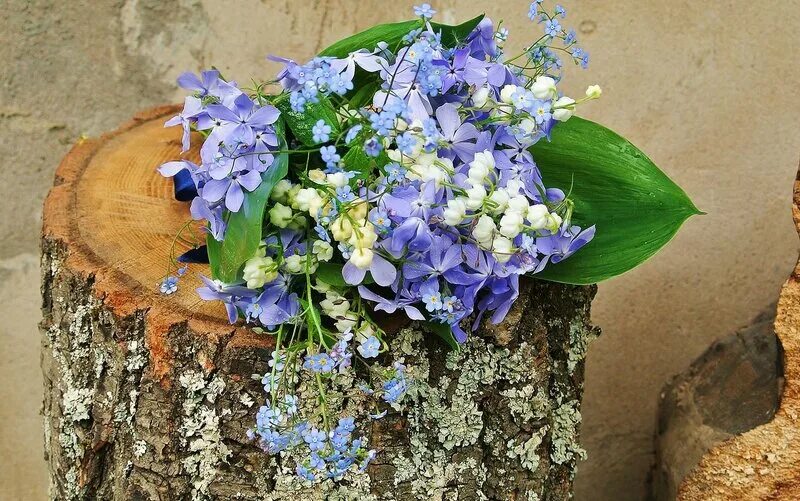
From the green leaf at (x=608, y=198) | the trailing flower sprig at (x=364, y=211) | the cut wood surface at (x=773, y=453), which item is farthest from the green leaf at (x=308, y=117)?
the cut wood surface at (x=773, y=453)

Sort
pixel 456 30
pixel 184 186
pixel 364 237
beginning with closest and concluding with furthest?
pixel 364 237 < pixel 456 30 < pixel 184 186

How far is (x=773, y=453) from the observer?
37.4 inches

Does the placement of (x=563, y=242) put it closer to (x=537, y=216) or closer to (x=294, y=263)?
(x=537, y=216)

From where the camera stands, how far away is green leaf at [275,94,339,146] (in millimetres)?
736

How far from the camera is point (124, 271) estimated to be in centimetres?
85

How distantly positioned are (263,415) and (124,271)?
0.26m

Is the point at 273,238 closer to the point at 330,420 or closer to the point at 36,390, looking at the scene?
the point at 330,420

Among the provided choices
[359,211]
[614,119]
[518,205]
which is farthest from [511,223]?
[614,119]

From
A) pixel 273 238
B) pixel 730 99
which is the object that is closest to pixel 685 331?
pixel 730 99

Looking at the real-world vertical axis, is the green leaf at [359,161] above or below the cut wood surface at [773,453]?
above

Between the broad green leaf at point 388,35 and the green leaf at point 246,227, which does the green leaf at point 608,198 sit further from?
the green leaf at point 246,227

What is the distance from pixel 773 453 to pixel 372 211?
0.56 meters

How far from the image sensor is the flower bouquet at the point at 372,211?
0.68 metres

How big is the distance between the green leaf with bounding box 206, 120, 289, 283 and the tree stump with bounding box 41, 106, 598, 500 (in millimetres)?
72
